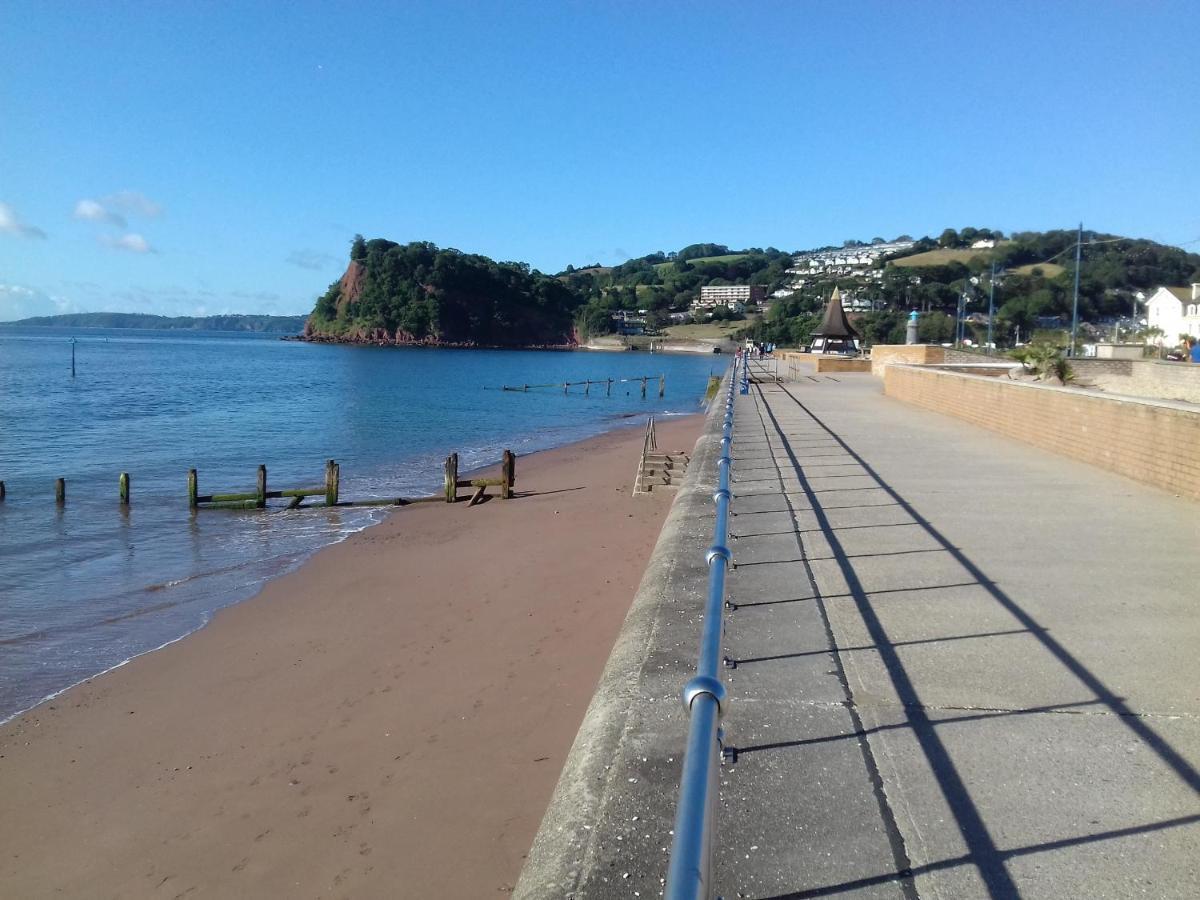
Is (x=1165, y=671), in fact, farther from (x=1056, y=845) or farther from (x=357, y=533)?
(x=357, y=533)

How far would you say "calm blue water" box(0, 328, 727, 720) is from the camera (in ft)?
38.2

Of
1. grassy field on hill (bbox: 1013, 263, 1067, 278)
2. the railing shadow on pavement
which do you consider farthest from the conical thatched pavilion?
grassy field on hill (bbox: 1013, 263, 1067, 278)

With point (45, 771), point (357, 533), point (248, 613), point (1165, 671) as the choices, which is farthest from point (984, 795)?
point (357, 533)

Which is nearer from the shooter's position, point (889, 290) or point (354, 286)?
point (889, 290)

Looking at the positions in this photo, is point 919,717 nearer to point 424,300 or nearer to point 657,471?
point 657,471

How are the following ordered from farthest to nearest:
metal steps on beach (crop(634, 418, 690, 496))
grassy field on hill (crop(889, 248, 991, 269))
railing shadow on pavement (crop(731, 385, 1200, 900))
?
grassy field on hill (crop(889, 248, 991, 269))
metal steps on beach (crop(634, 418, 690, 496))
railing shadow on pavement (crop(731, 385, 1200, 900))

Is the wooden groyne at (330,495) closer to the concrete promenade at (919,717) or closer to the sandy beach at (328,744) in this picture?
the sandy beach at (328,744)

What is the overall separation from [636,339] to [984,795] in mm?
195018

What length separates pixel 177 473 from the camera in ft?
86.0

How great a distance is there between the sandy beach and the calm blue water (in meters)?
1.37

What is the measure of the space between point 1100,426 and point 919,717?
28.0 ft

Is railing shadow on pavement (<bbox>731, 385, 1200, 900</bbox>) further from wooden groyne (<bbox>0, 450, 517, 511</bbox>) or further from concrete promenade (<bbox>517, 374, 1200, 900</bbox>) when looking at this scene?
wooden groyne (<bbox>0, 450, 517, 511</bbox>)

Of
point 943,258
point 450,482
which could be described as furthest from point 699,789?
point 943,258

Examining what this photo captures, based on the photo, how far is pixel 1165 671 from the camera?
4.44 metres
